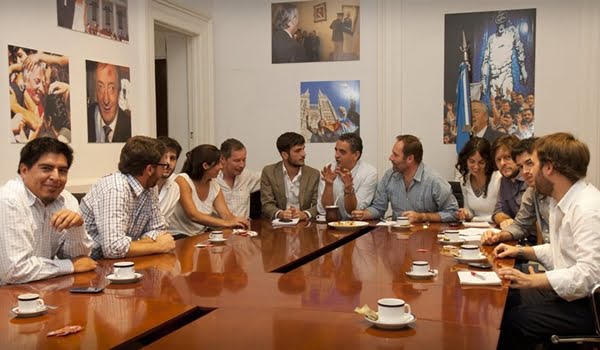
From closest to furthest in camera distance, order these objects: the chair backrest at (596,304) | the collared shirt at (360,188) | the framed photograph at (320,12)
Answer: the chair backrest at (596,304)
the collared shirt at (360,188)
the framed photograph at (320,12)

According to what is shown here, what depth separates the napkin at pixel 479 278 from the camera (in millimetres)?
2418

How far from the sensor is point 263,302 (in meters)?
2.19

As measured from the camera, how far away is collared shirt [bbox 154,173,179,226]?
166 inches

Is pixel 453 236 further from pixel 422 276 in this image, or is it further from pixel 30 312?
pixel 30 312

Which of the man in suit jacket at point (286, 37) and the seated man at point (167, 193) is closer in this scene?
the seated man at point (167, 193)

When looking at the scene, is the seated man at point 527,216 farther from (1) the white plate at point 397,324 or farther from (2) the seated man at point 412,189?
(1) the white plate at point 397,324

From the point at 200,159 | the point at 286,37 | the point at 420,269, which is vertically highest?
the point at 286,37

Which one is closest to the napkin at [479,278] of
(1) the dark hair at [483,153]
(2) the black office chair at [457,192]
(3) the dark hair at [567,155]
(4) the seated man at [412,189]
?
(3) the dark hair at [567,155]

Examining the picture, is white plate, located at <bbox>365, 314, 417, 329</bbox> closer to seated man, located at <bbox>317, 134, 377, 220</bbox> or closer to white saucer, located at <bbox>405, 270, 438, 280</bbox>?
white saucer, located at <bbox>405, 270, 438, 280</bbox>

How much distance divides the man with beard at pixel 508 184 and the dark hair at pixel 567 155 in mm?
1773

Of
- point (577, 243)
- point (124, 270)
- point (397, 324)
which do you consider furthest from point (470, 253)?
point (124, 270)

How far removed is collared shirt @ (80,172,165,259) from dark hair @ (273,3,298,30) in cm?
369

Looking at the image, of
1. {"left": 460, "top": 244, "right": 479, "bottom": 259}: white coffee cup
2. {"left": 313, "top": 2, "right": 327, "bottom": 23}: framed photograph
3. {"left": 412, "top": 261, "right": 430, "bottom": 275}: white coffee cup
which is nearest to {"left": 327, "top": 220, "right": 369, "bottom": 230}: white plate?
{"left": 460, "top": 244, "right": 479, "bottom": 259}: white coffee cup

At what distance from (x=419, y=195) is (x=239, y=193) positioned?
1.44 meters
